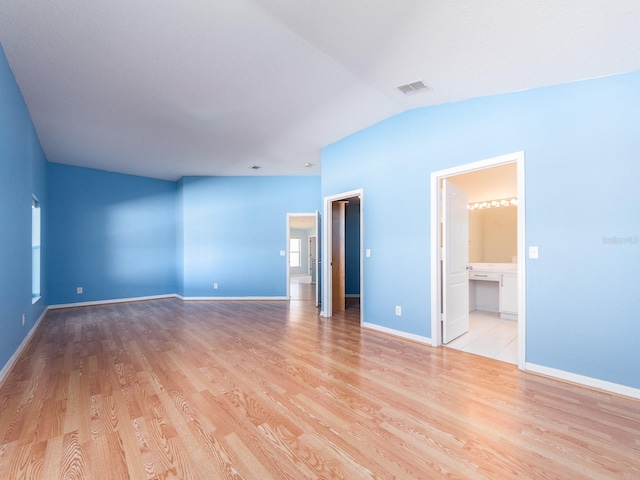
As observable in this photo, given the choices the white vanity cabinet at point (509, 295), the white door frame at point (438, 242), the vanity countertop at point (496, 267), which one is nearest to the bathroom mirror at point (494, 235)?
the vanity countertop at point (496, 267)

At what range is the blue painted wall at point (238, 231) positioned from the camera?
6660mm

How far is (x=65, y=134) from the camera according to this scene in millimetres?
4301

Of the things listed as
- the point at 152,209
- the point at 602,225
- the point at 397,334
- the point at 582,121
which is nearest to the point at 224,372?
the point at 397,334

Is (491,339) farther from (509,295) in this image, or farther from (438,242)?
(438,242)

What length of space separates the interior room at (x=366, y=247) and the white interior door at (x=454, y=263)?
0.04m

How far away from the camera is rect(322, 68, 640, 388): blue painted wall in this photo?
2236mm

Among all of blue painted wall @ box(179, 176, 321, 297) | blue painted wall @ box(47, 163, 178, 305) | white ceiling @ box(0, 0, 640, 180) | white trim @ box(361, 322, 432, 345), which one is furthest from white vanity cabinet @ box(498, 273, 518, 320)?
blue painted wall @ box(47, 163, 178, 305)

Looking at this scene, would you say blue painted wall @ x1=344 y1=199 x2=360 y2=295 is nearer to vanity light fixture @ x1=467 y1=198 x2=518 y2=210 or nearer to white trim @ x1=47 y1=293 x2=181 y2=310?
vanity light fixture @ x1=467 y1=198 x2=518 y2=210

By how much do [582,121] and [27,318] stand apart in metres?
6.28

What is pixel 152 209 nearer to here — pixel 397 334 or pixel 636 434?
pixel 397 334

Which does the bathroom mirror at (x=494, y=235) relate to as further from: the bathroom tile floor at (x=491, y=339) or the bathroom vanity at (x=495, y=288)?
the bathroom tile floor at (x=491, y=339)

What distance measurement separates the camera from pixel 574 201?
2.44m

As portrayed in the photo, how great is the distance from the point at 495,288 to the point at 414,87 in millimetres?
3797

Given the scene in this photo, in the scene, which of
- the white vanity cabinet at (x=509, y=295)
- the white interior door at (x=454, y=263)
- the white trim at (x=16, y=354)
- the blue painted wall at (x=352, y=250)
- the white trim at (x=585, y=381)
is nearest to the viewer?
the white trim at (x=585, y=381)
